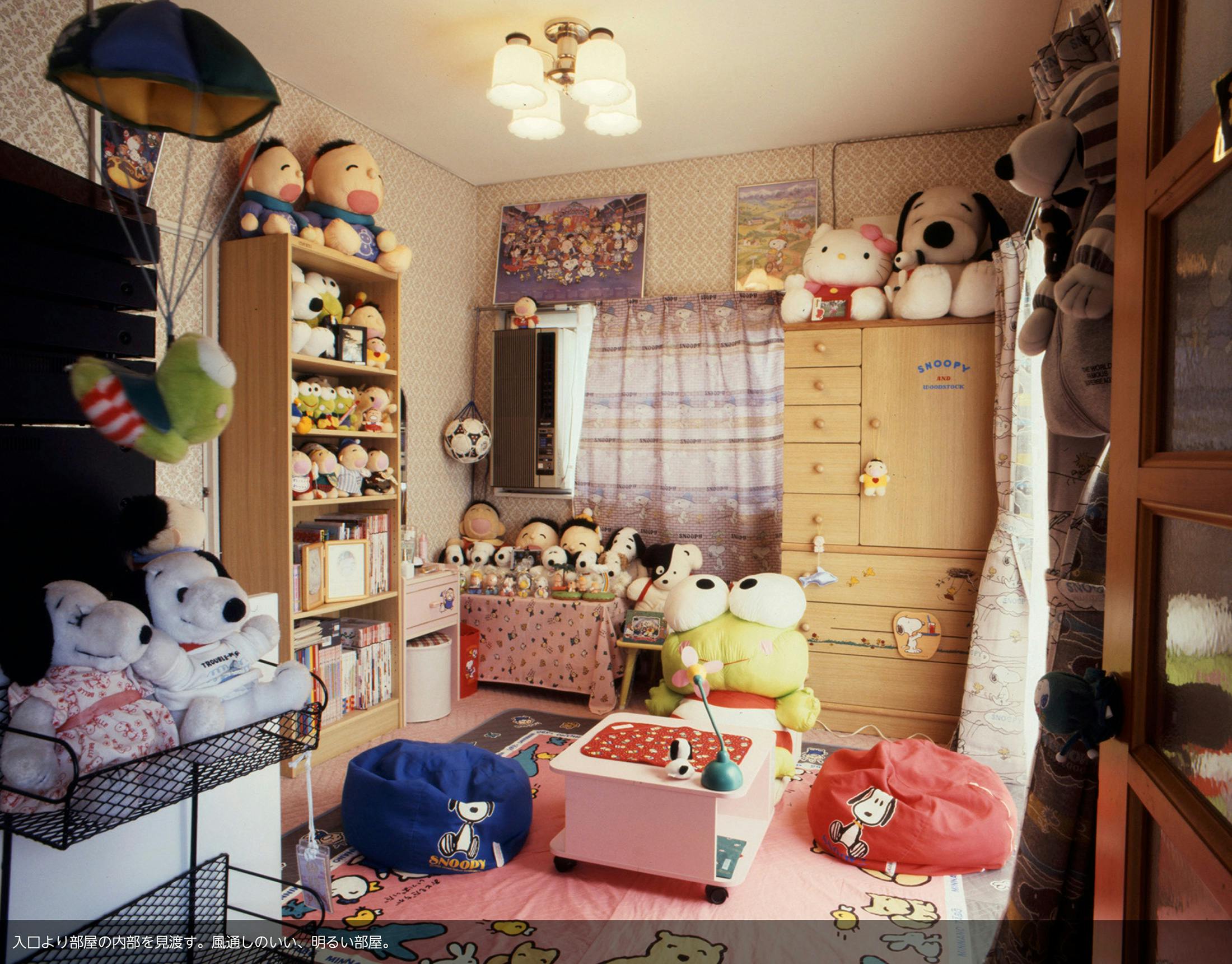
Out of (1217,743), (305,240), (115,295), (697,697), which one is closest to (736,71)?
(305,240)

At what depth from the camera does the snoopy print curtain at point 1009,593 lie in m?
3.12

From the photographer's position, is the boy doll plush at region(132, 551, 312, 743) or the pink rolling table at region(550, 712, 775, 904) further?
the pink rolling table at region(550, 712, 775, 904)

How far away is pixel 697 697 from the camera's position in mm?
3127

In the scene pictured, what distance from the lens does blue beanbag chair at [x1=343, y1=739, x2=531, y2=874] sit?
2.30 m

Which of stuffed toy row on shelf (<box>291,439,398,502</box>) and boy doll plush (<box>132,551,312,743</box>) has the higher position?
stuffed toy row on shelf (<box>291,439,398,502</box>)

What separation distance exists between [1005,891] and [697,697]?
47.7 inches

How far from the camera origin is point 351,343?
335cm

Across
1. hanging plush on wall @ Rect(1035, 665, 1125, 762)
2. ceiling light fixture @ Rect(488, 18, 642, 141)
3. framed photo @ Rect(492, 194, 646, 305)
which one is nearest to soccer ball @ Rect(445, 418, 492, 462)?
framed photo @ Rect(492, 194, 646, 305)

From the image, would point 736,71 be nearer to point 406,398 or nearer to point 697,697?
point 406,398

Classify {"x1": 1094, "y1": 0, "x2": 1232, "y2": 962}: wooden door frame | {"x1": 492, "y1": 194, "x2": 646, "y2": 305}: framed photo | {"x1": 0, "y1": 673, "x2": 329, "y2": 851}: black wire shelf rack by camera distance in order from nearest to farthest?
{"x1": 1094, "y1": 0, "x2": 1232, "y2": 962}: wooden door frame < {"x1": 0, "y1": 673, "x2": 329, "y2": 851}: black wire shelf rack < {"x1": 492, "y1": 194, "x2": 646, "y2": 305}: framed photo

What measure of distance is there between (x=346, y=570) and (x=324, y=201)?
5.01ft

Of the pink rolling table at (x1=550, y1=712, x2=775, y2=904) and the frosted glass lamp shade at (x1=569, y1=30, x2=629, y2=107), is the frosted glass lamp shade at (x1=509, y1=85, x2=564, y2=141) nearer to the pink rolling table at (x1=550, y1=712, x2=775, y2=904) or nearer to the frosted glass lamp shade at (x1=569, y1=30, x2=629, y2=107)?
the frosted glass lamp shade at (x1=569, y1=30, x2=629, y2=107)

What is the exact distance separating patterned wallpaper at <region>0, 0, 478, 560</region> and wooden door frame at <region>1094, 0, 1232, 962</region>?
286cm

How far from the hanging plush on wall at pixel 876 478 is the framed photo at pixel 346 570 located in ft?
7.11
